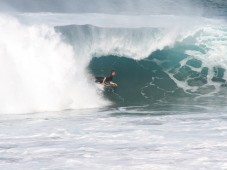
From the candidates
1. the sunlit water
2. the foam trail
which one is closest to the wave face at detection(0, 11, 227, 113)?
the foam trail

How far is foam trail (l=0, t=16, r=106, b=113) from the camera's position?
1469 centimetres

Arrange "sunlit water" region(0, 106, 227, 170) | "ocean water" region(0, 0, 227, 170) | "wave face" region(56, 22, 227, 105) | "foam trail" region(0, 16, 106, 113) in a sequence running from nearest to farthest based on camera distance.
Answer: "sunlit water" region(0, 106, 227, 170) → "ocean water" region(0, 0, 227, 170) → "foam trail" region(0, 16, 106, 113) → "wave face" region(56, 22, 227, 105)

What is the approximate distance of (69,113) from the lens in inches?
542

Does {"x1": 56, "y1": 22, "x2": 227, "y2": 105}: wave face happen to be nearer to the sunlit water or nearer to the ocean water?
the ocean water

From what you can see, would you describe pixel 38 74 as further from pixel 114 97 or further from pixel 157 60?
pixel 157 60

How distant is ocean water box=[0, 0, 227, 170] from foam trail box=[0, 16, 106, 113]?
30mm

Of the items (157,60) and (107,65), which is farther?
(157,60)

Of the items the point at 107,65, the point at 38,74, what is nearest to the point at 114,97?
the point at 38,74

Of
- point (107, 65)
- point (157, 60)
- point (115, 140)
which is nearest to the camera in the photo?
point (115, 140)

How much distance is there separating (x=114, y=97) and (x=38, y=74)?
2.36 meters

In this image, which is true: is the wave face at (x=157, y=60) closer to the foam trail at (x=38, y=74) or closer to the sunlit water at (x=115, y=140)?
the foam trail at (x=38, y=74)

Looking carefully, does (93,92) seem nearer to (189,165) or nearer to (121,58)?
(121,58)

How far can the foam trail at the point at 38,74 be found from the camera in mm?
14688

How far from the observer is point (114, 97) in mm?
16328
